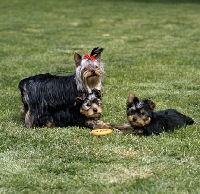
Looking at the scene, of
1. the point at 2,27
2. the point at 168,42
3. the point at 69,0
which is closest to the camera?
the point at 168,42

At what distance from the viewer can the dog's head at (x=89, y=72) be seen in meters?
8.14

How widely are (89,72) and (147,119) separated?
3.94 ft

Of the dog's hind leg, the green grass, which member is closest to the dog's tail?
the green grass

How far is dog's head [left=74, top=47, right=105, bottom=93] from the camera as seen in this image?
8.14 meters

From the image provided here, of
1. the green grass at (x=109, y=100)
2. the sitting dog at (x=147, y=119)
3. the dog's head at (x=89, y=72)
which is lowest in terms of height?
the green grass at (x=109, y=100)

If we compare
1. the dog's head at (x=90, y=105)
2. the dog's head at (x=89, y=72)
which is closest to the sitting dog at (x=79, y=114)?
the dog's head at (x=90, y=105)

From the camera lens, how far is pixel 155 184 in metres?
6.06

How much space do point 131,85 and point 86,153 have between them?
520 cm

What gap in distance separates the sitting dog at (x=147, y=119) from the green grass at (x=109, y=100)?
169mm

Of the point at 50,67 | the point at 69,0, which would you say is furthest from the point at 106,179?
the point at 69,0

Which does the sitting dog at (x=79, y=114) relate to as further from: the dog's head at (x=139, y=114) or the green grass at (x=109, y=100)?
the dog's head at (x=139, y=114)

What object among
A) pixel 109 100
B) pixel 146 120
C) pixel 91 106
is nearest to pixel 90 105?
pixel 91 106

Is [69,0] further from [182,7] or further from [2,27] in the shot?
[2,27]

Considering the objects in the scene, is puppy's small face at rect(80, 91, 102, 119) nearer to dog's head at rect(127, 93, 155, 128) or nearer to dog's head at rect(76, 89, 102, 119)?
dog's head at rect(76, 89, 102, 119)
